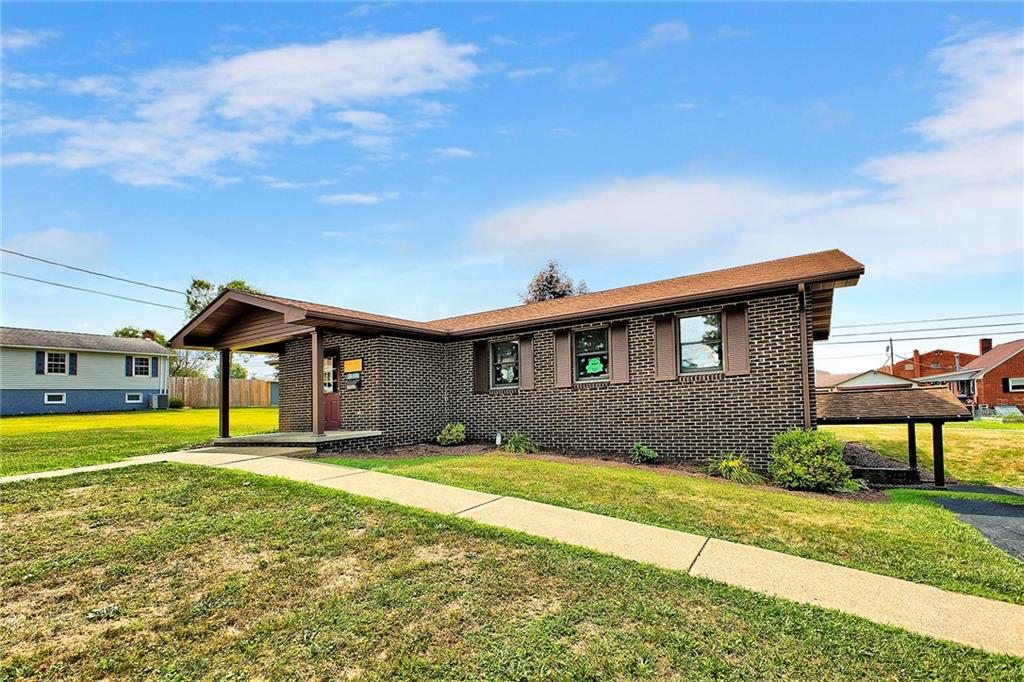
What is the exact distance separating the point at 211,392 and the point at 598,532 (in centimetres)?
4021

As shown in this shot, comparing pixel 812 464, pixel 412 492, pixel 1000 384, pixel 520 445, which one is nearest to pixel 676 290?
pixel 812 464

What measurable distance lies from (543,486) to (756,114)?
10.2m

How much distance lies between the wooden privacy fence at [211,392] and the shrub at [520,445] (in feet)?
106

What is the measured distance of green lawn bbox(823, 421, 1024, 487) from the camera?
1223cm

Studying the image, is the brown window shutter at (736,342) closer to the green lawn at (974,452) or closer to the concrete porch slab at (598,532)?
the concrete porch slab at (598,532)

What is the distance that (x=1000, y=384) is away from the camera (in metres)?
40.4

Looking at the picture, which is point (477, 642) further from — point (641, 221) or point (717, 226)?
point (717, 226)

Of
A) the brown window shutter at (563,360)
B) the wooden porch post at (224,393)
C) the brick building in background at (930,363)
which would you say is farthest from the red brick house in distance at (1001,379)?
the wooden porch post at (224,393)

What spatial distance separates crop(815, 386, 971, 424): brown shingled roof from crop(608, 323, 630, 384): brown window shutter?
3893mm

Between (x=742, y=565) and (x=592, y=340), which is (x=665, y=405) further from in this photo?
(x=742, y=565)

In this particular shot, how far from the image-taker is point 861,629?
345cm

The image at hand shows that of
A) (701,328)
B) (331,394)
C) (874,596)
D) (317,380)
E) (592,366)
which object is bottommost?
(874,596)

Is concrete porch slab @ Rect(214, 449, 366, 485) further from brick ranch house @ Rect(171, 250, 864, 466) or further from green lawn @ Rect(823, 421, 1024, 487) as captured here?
green lawn @ Rect(823, 421, 1024, 487)

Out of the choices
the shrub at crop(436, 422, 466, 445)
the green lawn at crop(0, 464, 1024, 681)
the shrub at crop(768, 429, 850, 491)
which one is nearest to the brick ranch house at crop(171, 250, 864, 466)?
the shrub at crop(436, 422, 466, 445)
